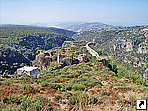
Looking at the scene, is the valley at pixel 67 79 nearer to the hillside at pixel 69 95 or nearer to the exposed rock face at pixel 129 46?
the hillside at pixel 69 95

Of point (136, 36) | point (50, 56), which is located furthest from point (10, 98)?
point (136, 36)

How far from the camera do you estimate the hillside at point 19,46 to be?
3844 cm

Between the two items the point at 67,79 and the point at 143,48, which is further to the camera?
the point at 143,48

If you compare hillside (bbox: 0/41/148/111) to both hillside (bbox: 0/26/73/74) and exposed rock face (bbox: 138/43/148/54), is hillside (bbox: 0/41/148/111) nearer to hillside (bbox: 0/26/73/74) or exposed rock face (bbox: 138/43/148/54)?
hillside (bbox: 0/26/73/74)

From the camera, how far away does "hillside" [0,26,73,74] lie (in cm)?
3844

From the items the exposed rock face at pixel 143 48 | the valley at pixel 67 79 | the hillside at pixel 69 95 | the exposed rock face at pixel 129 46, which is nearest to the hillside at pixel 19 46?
the valley at pixel 67 79

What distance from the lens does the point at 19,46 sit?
5625 centimetres

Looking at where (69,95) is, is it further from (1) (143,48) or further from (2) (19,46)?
(2) (19,46)

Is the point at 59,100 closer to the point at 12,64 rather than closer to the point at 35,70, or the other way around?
the point at 35,70

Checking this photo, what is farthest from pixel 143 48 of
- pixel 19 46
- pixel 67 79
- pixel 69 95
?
pixel 69 95

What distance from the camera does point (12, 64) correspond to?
38.4m

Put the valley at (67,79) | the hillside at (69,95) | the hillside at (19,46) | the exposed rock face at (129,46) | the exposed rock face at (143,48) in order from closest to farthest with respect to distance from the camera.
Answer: the hillside at (69,95) → the valley at (67,79) → the hillside at (19,46) → the exposed rock face at (143,48) → the exposed rock face at (129,46)

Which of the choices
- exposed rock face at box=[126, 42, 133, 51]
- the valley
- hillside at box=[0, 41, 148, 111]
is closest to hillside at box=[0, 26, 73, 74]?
the valley

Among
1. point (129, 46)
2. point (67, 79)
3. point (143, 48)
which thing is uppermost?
point (129, 46)
